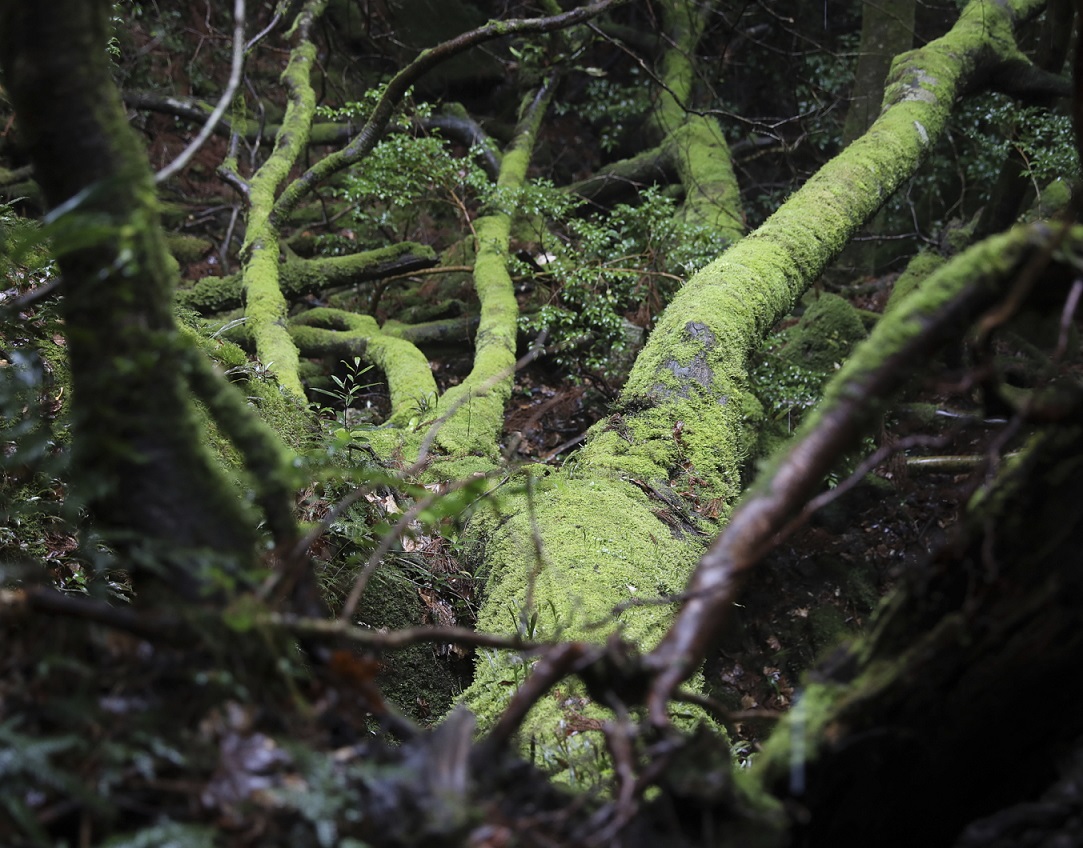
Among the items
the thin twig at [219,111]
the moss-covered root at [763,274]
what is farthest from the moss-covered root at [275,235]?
the thin twig at [219,111]

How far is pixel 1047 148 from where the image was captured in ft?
20.6

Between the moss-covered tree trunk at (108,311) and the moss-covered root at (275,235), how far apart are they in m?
3.03

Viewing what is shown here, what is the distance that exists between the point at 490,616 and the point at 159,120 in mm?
9124

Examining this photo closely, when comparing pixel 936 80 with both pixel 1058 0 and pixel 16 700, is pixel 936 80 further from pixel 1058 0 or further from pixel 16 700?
pixel 16 700

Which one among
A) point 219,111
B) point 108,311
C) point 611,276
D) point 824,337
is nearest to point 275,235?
point 611,276

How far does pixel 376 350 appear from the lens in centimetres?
548

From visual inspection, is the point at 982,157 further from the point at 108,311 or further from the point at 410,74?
the point at 108,311

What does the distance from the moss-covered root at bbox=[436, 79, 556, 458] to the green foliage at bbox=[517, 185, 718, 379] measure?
0.77ft

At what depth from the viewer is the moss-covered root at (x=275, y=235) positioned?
480 centimetres

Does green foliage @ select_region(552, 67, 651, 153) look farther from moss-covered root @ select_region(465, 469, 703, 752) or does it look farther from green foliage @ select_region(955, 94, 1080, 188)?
moss-covered root @ select_region(465, 469, 703, 752)

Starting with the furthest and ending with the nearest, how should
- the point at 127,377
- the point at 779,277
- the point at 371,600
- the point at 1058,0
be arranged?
the point at 1058,0 < the point at 779,277 < the point at 371,600 < the point at 127,377

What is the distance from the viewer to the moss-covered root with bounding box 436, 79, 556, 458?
13.9 feet

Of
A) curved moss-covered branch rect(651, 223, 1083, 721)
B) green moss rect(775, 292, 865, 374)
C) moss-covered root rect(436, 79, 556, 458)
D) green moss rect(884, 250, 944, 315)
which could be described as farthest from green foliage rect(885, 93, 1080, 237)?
curved moss-covered branch rect(651, 223, 1083, 721)

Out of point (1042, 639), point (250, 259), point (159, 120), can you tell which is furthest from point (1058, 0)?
point (159, 120)
